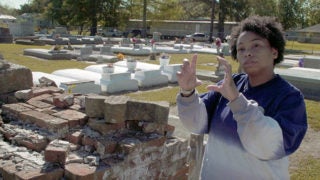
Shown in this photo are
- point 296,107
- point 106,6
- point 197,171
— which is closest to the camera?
point 296,107

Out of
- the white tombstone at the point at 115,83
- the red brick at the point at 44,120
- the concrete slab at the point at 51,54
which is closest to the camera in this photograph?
the red brick at the point at 44,120

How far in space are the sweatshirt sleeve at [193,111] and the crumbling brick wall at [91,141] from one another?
108 centimetres

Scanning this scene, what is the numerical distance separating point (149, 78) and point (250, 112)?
10.9 metres

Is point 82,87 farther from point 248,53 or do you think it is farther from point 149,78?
point 248,53

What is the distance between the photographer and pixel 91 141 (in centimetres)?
330

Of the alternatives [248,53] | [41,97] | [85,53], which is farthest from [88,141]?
[85,53]

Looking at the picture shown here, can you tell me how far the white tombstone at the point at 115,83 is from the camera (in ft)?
36.2

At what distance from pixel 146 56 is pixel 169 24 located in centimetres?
3327

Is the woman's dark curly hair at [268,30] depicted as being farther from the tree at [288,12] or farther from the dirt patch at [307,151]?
the tree at [288,12]

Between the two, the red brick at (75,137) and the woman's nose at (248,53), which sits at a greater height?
the woman's nose at (248,53)

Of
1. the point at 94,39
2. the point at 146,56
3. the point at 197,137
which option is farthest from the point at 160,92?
the point at 94,39

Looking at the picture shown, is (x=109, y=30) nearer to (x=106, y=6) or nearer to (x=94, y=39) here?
(x=106, y=6)

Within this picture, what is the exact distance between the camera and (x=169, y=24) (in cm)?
5531

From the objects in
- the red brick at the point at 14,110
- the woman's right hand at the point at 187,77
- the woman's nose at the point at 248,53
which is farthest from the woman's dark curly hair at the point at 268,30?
the red brick at the point at 14,110
